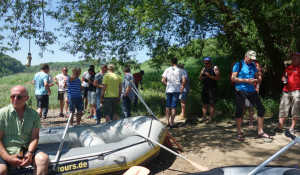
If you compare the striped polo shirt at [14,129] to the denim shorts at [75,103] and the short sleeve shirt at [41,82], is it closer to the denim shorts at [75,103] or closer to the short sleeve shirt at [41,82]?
the denim shorts at [75,103]

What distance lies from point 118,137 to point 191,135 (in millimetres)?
1947

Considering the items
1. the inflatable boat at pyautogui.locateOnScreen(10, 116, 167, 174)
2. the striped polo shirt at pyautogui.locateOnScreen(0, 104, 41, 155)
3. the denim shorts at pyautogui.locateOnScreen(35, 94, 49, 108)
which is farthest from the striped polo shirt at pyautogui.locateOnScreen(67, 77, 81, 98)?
the striped polo shirt at pyautogui.locateOnScreen(0, 104, 41, 155)

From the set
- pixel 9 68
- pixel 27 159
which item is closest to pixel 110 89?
pixel 27 159

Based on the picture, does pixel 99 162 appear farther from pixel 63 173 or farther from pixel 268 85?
pixel 268 85

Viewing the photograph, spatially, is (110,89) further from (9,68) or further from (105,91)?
(9,68)

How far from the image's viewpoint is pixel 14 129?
3498 mm

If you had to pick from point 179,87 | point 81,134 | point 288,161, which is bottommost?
point 288,161

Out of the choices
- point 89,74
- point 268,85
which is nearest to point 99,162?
point 89,74

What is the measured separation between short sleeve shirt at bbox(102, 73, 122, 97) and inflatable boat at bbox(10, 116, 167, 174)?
1005 millimetres

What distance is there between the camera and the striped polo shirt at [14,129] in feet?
11.3

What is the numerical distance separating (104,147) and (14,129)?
4.62 ft

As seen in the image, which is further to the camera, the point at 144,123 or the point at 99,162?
the point at 144,123

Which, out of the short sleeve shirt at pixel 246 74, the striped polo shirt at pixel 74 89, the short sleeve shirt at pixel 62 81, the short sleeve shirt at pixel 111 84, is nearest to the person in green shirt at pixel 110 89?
the short sleeve shirt at pixel 111 84

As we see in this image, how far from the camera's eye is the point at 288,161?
4418mm
